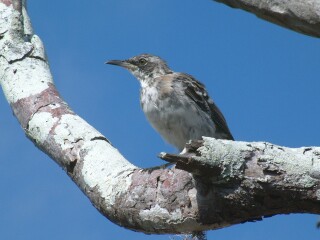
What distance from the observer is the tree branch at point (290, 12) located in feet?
11.4

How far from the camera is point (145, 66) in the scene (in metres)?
8.63

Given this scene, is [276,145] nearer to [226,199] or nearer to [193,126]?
[226,199]

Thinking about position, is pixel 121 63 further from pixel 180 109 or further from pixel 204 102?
pixel 180 109

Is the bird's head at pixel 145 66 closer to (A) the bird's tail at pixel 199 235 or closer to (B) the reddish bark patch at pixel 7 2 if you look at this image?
(B) the reddish bark patch at pixel 7 2

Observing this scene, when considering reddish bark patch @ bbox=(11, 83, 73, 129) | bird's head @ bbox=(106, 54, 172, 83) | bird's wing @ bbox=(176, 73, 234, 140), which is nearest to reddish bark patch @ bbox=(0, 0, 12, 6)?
reddish bark patch @ bbox=(11, 83, 73, 129)

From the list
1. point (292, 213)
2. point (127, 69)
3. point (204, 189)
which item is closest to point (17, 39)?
point (204, 189)

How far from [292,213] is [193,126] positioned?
14.0 feet

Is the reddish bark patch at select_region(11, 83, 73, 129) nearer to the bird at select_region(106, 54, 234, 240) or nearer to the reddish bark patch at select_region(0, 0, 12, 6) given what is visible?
the reddish bark patch at select_region(0, 0, 12, 6)

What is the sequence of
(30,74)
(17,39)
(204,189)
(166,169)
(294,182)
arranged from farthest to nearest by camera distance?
1. (17,39)
2. (30,74)
3. (166,169)
4. (204,189)
5. (294,182)

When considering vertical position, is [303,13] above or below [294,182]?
above

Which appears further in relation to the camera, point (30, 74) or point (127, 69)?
point (127, 69)

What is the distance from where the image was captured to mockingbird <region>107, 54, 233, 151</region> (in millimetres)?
7262

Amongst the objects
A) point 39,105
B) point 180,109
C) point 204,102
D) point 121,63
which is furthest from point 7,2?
point 121,63

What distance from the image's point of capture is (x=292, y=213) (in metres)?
3.04
